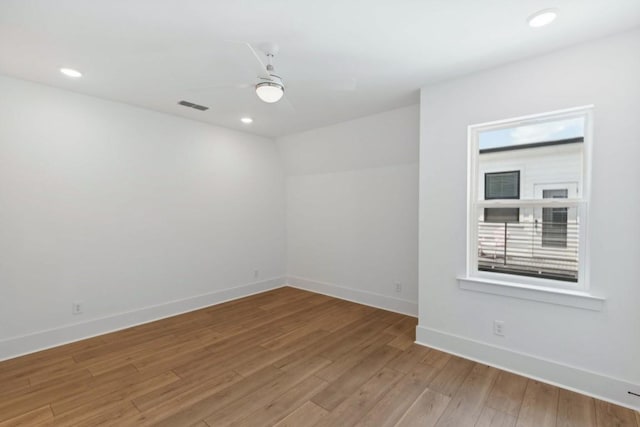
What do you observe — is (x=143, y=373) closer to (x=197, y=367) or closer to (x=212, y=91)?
(x=197, y=367)

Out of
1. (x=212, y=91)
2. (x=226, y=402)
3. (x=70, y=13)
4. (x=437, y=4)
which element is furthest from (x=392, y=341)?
(x=70, y=13)

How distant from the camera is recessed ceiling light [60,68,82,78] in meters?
2.66

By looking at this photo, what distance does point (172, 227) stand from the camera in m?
4.00

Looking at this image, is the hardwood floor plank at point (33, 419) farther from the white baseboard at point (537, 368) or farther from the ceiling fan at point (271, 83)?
the white baseboard at point (537, 368)

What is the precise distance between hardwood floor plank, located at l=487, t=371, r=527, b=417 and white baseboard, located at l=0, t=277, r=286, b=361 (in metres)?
3.65

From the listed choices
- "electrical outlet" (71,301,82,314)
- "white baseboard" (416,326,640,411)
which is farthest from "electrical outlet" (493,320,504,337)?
"electrical outlet" (71,301,82,314)

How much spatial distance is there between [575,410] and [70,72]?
198 inches

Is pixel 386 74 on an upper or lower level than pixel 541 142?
upper

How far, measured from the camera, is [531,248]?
264 centimetres

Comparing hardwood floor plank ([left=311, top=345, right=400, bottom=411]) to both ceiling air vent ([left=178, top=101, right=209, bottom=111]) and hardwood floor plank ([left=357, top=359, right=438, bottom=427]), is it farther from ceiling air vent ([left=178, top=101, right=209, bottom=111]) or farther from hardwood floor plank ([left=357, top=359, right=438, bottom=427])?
ceiling air vent ([left=178, top=101, right=209, bottom=111])

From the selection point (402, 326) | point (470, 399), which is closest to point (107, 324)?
point (402, 326)

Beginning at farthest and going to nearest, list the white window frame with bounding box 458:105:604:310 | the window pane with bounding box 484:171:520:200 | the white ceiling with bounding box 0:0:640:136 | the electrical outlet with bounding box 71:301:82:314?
the electrical outlet with bounding box 71:301:82:314 → the window pane with bounding box 484:171:520:200 → the white window frame with bounding box 458:105:604:310 → the white ceiling with bounding box 0:0:640:136

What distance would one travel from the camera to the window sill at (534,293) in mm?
2244

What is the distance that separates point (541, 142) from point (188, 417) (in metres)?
3.58
